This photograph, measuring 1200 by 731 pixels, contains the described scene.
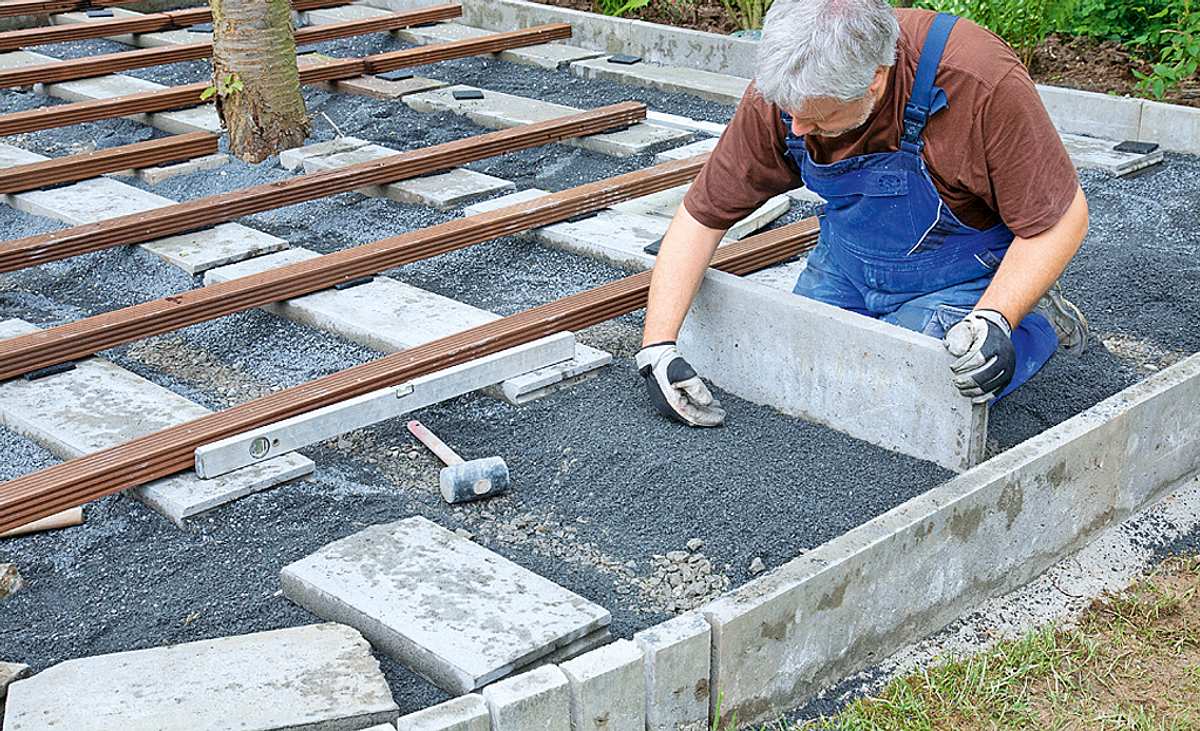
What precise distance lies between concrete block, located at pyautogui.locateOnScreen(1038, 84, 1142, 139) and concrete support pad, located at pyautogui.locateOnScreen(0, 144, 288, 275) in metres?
3.87

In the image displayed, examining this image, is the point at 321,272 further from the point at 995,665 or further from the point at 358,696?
the point at 995,665

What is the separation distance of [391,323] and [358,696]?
2136 millimetres

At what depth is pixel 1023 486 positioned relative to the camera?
3.19 metres

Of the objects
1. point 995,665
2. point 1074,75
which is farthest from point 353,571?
point 1074,75

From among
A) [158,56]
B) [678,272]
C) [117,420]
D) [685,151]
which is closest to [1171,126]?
[685,151]

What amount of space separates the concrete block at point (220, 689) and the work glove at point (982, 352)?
163 cm

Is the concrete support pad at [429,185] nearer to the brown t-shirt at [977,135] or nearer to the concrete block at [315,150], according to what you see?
the concrete block at [315,150]

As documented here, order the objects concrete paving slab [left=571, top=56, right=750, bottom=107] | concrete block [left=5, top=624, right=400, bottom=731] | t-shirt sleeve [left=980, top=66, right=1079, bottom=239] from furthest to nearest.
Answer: concrete paving slab [left=571, top=56, right=750, bottom=107], t-shirt sleeve [left=980, top=66, right=1079, bottom=239], concrete block [left=5, top=624, right=400, bottom=731]

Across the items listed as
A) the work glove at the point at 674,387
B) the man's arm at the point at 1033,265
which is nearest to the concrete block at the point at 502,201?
the work glove at the point at 674,387

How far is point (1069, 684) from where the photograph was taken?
115 inches

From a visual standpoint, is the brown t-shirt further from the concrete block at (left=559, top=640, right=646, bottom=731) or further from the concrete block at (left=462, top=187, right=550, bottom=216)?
the concrete block at (left=462, top=187, right=550, bottom=216)

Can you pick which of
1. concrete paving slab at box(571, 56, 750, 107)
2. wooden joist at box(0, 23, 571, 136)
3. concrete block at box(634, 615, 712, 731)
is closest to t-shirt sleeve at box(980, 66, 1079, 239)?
concrete block at box(634, 615, 712, 731)

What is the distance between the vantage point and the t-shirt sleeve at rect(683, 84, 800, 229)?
144 inches

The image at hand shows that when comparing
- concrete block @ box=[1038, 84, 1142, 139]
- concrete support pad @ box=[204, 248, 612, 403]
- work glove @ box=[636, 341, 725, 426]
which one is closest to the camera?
work glove @ box=[636, 341, 725, 426]
